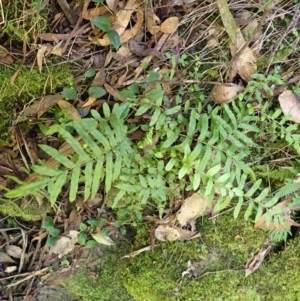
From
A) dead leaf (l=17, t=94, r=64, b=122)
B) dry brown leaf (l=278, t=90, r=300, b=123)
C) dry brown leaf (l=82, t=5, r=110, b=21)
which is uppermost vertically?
dry brown leaf (l=82, t=5, r=110, b=21)

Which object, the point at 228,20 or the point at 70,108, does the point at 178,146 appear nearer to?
the point at 70,108

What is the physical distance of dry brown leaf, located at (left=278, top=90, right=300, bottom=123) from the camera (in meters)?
2.68

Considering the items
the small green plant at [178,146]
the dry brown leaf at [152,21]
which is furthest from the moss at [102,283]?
the dry brown leaf at [152,21]

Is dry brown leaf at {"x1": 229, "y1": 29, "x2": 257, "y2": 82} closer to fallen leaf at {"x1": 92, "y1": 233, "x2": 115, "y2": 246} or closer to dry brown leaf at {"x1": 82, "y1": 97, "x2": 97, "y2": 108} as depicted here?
dry brown leaf at {"x1": 82, "y1": 97, "x2": 97, "y2": 108}

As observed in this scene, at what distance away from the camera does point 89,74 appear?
8.14ft

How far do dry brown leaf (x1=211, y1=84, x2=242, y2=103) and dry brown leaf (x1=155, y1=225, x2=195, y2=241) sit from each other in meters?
0.89

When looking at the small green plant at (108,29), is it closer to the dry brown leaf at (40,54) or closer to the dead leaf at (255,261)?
the dry brown leaf at (40,54)

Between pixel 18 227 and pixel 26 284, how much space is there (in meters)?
0.39

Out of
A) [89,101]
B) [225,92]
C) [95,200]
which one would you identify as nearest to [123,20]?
[89,101]

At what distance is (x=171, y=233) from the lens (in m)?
2.84

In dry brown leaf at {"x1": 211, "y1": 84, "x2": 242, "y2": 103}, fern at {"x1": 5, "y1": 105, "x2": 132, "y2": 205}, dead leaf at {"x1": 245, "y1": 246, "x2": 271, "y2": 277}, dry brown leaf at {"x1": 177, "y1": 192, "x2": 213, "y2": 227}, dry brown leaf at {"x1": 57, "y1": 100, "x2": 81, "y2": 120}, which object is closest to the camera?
fern at {"x1": 5, "y1": 105, "x2": 132, "y2": 205}

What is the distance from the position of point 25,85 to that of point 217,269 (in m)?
1.70

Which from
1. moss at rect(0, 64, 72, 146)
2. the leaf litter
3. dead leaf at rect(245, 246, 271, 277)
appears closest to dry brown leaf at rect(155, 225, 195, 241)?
the leaf litter

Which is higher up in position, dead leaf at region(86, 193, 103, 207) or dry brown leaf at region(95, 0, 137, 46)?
dry brown leaf at region(95, 0, 137, 46)
